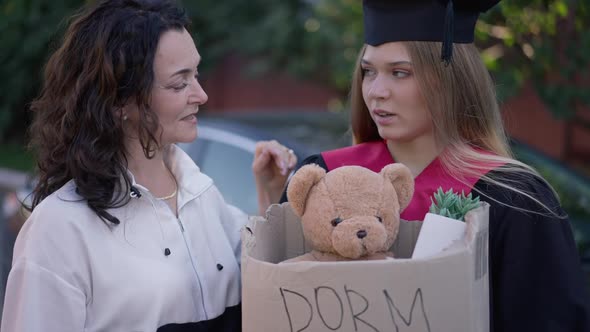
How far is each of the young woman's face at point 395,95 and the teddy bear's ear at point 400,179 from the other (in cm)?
38

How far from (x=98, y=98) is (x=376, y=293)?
1.04 metres

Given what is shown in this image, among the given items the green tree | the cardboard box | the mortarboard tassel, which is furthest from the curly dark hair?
the mortarboard tassel

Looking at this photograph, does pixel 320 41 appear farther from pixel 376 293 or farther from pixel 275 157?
pixel 376 293

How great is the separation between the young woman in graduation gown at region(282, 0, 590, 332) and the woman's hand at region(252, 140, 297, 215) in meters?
0.18

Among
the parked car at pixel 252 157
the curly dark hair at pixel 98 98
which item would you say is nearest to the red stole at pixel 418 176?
the curly dark hair at pixel 98 98

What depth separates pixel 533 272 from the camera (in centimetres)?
240

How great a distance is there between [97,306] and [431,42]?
4.13 ft

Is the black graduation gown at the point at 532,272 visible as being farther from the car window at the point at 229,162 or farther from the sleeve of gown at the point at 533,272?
the car window at the point at 229,162

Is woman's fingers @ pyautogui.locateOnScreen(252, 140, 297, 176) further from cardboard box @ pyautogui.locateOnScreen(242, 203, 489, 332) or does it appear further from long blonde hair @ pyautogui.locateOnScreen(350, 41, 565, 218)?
cardboard box @ pyautogui.locateOnScreen(242, 203, 489, 332)

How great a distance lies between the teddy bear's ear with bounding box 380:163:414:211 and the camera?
7.40ft

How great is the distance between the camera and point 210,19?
1293cm

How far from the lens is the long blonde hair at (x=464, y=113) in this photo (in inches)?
101

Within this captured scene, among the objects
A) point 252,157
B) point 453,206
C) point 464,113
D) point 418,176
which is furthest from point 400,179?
point 252,157

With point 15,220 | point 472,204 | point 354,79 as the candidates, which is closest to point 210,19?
point 15,220
